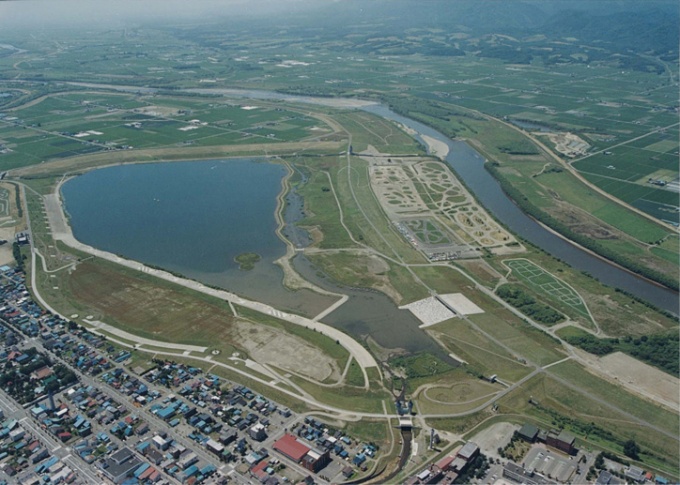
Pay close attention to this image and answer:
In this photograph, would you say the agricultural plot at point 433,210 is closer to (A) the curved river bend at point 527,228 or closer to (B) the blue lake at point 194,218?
(A) the curved river bend at point 527,228

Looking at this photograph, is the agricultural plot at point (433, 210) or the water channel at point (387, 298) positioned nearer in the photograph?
the water channel at point (387, 298)

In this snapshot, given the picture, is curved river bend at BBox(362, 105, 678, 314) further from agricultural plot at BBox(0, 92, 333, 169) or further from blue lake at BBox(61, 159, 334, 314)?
agricultural plot at BBox(0, 92, 333, 169)

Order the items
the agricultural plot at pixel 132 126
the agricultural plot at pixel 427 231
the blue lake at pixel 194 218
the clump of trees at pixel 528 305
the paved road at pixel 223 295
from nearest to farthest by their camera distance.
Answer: the paved road at pixel 223 295 → the clump of trees at pixel 528 305 → the blue lake at pixel 194 218 → the agricultural plot at pixel 427 231 → the agricultural plot at pixel 132 126

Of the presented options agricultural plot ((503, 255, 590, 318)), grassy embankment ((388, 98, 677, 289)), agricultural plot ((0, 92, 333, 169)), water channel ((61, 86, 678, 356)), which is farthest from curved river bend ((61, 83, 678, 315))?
agricultural plot ((0, 92, 333, 169))

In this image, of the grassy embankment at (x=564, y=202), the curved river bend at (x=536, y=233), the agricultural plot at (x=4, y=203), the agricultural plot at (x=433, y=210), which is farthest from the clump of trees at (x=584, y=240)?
the agricultural plot at (x=4, y=203)

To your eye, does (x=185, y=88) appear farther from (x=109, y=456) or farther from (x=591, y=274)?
(x=109, y=456)

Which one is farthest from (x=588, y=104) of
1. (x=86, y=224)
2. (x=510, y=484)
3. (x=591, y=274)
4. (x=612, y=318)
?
(x=510, y=484)
